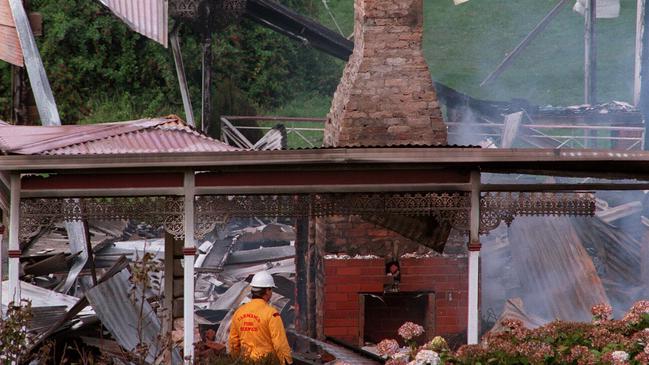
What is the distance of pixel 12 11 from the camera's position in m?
17.5

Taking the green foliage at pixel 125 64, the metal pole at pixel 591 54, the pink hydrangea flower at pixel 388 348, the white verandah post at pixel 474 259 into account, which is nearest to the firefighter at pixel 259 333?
the pink hydrangea flower at pixel 388 348

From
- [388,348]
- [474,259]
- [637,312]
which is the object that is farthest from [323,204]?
[637,312]

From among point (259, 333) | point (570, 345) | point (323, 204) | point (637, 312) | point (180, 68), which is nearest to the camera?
point (570, 345)

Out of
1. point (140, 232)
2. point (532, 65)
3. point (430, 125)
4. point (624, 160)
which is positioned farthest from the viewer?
point (532, 65)

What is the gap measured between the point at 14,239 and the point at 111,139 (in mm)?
1419

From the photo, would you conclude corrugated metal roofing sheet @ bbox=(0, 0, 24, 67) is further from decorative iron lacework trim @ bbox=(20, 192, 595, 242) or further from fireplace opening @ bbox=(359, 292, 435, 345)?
fireplace opening @ bbox=(359, 292, 435, 345)

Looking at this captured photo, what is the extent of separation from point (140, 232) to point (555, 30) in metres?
17.3

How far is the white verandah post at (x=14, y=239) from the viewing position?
11.6m

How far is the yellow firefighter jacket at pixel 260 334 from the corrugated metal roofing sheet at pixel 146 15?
234 inches

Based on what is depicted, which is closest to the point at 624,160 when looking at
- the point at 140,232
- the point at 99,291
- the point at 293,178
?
the point at 293,178

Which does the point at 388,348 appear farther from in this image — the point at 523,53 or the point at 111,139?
the point at 523,53

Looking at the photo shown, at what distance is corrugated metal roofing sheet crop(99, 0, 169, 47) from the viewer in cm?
1617

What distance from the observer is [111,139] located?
495 inches

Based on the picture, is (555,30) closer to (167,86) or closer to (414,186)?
(167,86)
